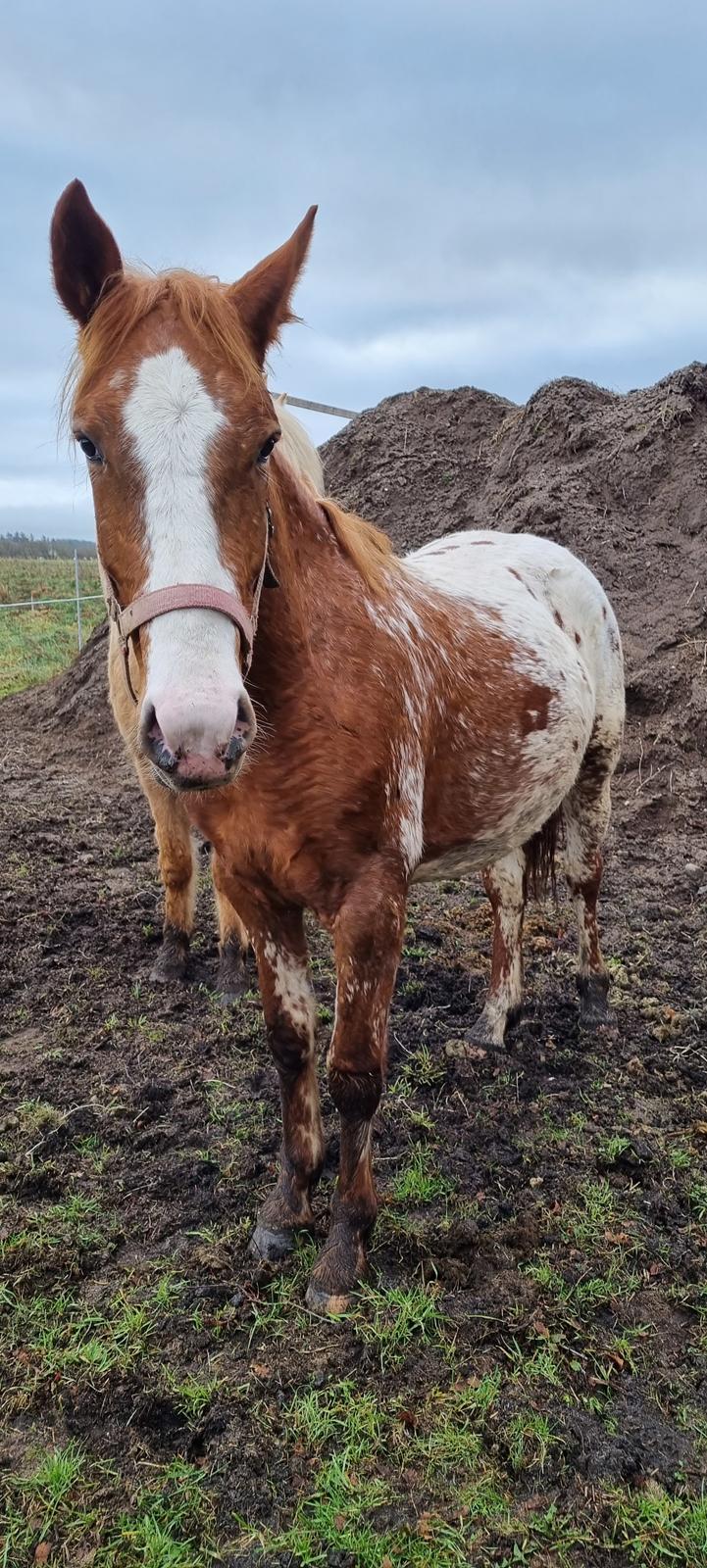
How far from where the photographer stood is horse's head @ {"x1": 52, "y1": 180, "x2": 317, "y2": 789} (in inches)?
67.8

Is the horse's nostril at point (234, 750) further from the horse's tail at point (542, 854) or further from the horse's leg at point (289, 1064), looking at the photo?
the horse's tail at point (542, 854)

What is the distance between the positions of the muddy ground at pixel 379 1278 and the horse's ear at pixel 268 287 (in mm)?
2719

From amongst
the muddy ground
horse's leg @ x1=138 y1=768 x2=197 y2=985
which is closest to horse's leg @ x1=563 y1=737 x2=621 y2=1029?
the muddy ground

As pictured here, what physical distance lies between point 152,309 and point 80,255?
10.3 inches

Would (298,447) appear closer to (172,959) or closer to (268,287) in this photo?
(268,287)

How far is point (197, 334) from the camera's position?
77.7 inches

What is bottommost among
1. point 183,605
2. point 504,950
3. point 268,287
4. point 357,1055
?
point 504,950

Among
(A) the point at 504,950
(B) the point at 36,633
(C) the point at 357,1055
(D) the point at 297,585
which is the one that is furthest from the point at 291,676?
(B) the point at 36,633

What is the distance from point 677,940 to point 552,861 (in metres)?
1.23

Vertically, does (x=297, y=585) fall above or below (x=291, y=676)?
above

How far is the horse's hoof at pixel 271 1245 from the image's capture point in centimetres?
278

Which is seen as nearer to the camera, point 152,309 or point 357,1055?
point 152,309

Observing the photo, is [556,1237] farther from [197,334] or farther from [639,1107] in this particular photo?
[197,334]

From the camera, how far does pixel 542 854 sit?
4402 mm
